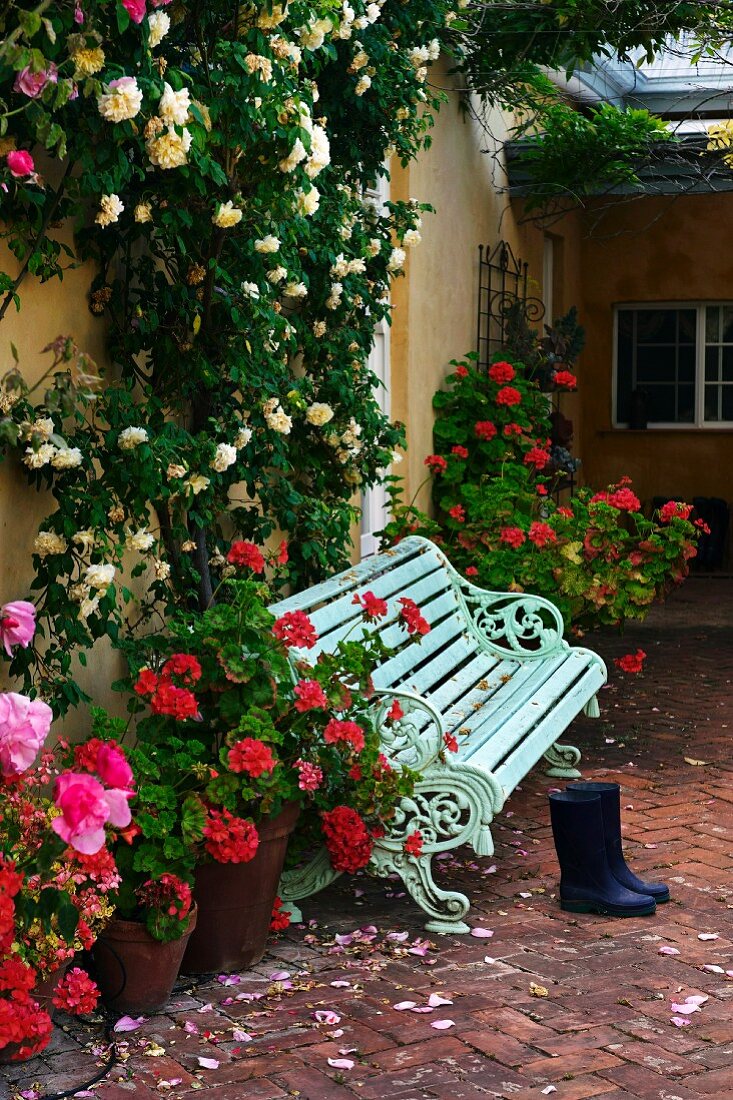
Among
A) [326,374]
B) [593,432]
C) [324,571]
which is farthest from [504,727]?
[593,432]

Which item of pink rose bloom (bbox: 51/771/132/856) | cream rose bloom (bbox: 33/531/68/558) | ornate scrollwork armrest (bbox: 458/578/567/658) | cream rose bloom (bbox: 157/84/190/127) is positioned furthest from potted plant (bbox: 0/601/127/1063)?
ornate scrollwork armrest (bbox: 458/578/567/658)

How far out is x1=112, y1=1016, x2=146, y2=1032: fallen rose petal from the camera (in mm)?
3742

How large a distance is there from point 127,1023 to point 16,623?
1.20 metres

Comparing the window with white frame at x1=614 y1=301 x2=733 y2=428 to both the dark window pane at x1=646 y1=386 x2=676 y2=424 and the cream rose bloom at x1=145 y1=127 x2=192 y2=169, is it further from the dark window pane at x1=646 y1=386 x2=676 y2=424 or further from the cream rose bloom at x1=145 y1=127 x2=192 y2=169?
the cream rose bloom at x1=145 y1=127 x2=192 y2=169

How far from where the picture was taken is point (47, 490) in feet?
14.1

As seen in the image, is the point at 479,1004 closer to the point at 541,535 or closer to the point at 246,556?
the point at 246,556

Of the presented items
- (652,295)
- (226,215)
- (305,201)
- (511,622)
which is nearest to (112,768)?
(226,215)

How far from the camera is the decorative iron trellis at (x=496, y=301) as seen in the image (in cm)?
999

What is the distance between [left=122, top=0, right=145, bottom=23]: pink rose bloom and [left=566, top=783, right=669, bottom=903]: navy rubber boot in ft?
9.33

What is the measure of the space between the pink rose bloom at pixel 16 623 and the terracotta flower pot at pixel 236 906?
40.9 inches

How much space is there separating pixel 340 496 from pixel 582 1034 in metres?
3.00

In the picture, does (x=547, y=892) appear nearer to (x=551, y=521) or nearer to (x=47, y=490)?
(x=47, y=490)

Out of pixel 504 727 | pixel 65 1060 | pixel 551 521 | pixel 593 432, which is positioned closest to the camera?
pixel 65 1060

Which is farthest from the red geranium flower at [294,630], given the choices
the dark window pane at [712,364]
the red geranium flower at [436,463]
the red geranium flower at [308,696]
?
the dark window pane at [712,364]
